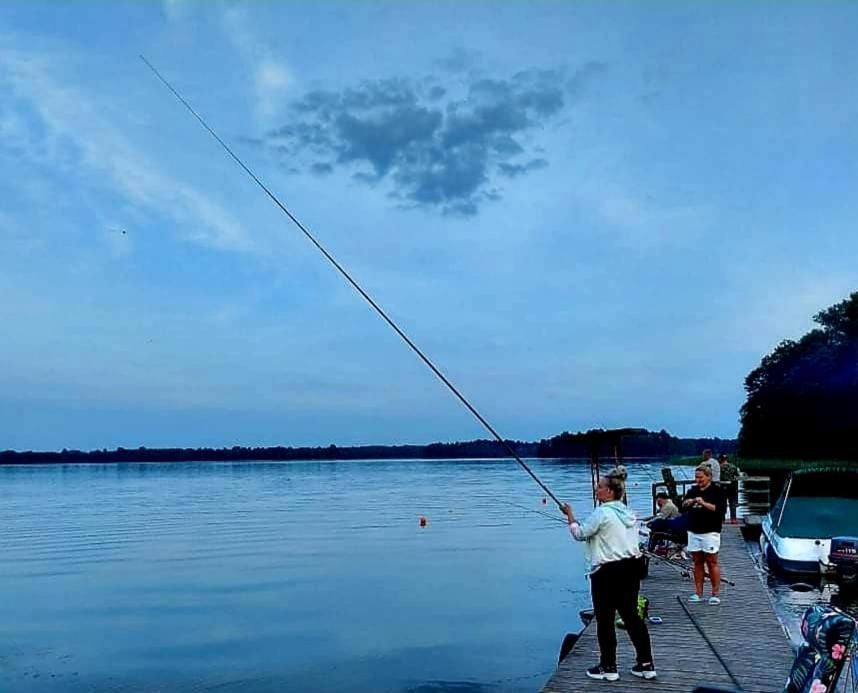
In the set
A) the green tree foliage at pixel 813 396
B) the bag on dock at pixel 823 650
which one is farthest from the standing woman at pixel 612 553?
the green tree foliage at pixel 813 396

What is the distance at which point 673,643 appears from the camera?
35.6ft

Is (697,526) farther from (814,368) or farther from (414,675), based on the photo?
(814,368)

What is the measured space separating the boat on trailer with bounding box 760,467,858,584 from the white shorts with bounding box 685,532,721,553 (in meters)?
6.72

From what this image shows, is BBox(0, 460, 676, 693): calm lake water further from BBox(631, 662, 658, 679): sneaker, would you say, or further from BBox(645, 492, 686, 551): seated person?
BBox(631, 662, 658, 679): sneaker

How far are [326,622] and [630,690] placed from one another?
11.9m

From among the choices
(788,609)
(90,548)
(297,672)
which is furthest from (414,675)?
(90,548)

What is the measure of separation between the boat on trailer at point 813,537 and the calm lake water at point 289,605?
4512mm

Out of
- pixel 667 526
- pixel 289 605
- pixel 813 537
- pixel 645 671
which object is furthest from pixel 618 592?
pixel 289 605

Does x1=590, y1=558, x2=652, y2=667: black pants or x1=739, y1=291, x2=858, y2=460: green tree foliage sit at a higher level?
x1=739, y1=291, x2=858, y2=460: green tree foliage

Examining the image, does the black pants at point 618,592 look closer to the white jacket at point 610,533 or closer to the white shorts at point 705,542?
the white jacket at point 610,533

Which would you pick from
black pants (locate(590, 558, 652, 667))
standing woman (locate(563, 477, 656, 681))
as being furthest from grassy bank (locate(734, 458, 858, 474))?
standing woman (locate(563, 477, 656, 681))

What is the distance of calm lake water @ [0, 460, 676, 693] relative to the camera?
15453 millimetres

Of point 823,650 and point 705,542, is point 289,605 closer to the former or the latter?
point 705,542

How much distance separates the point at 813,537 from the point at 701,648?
9676 mm
